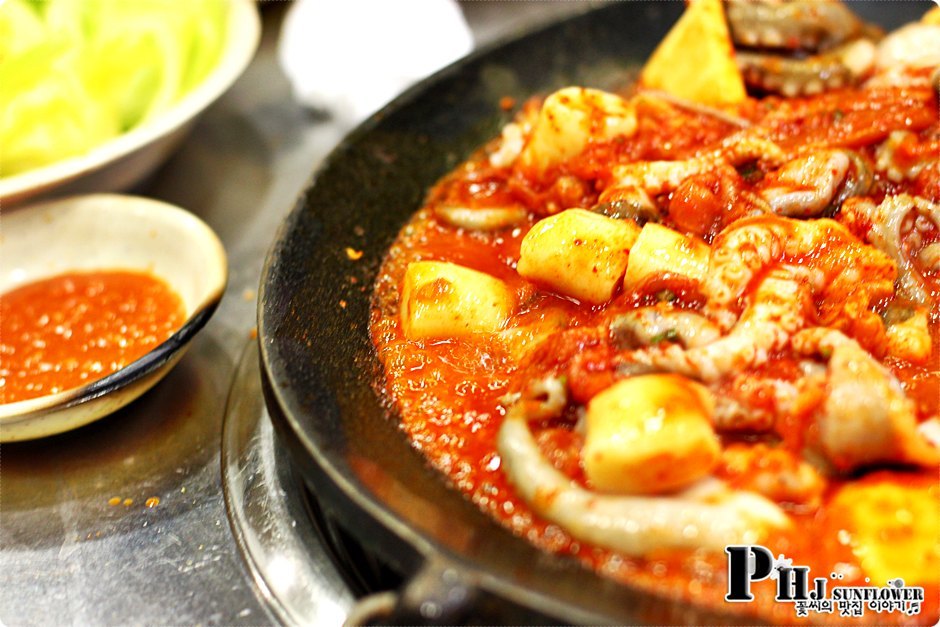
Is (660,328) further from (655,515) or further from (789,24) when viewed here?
(789,24)

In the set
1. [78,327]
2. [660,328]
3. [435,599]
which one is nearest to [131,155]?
[78,327]

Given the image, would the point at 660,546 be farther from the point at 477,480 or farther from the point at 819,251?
the point at 819,251

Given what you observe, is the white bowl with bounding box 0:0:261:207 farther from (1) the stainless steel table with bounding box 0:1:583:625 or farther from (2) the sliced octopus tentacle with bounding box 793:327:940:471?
(2) the sliced octopus tentacle with bounding box 793:327:940:471

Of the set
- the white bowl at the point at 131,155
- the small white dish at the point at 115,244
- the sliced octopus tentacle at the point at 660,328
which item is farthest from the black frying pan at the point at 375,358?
the white bowl at the point at 131,155

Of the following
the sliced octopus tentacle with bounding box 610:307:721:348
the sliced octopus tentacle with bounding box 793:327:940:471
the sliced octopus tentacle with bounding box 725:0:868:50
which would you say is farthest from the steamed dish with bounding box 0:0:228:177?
the sliced octopus tentacle with bounding box 793:327:940:471

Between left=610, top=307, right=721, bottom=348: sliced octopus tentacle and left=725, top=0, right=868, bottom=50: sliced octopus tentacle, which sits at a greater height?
left=725, top=0, right=868, bottom=50: sliced octopus tentacle

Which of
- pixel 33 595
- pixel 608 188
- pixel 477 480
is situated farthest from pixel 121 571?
pixel 608 188
